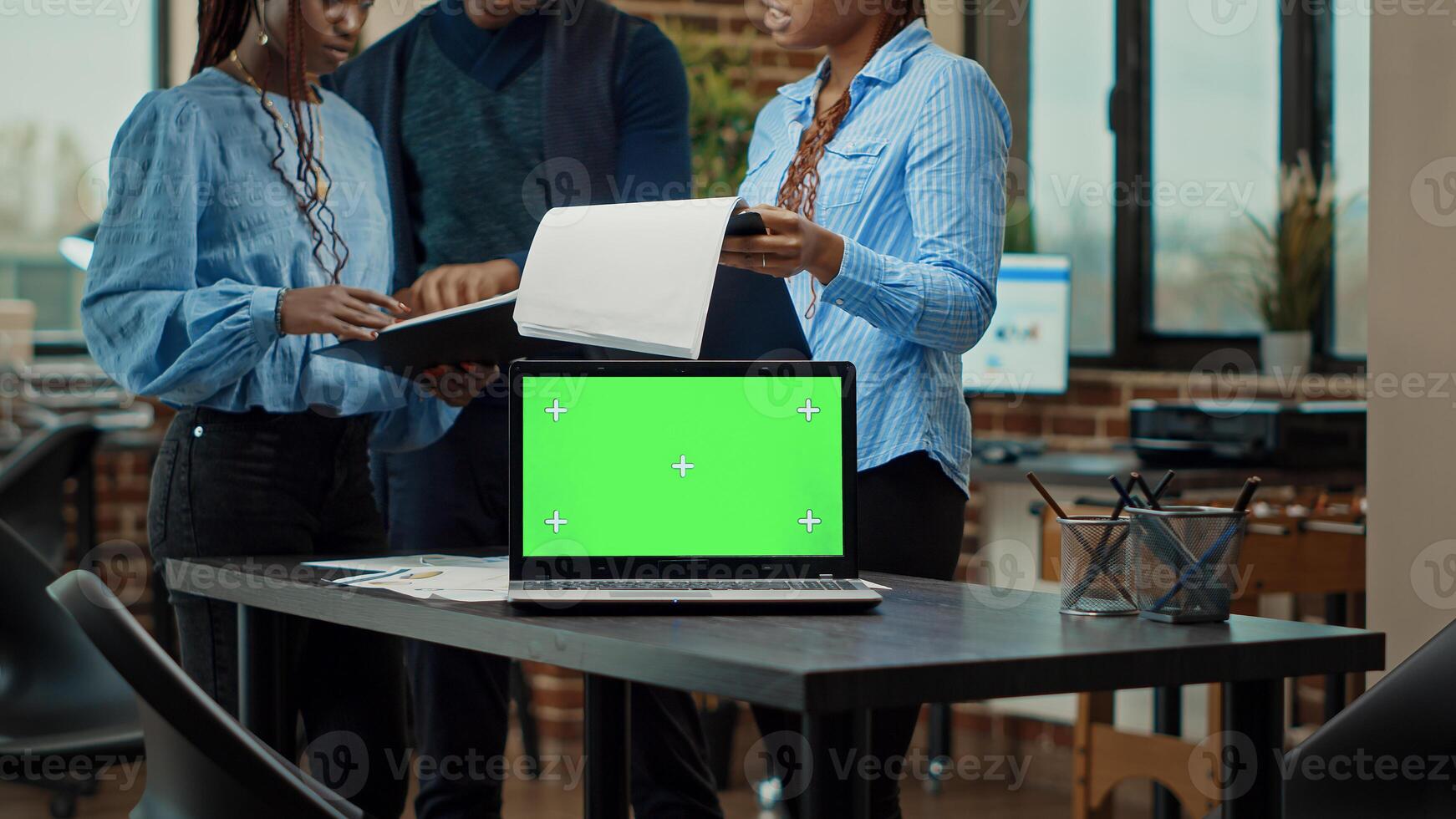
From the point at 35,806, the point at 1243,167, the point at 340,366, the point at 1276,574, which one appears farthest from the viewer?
the point at 1243,167

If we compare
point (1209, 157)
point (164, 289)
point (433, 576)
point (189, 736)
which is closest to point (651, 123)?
point (164, 289)

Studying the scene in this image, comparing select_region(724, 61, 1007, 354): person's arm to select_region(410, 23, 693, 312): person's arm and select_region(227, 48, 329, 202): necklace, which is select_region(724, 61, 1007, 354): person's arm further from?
select_region(227, 48, 329, 202): necklace

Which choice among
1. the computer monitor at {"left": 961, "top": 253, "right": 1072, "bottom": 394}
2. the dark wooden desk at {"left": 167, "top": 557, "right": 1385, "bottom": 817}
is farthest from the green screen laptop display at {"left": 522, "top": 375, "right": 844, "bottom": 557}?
the computer monitor at {"left": 961, "top": 253, "right": 1072, "bottom": 394}

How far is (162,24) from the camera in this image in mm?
4570

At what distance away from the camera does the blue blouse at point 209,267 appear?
6.10 ft

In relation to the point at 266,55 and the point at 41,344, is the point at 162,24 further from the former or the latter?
the point at 266,55

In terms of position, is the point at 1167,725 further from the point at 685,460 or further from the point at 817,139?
the point at 685,460

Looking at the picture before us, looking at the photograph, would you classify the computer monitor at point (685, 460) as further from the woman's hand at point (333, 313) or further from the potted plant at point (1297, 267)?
the potted plant at point (1297, 267)

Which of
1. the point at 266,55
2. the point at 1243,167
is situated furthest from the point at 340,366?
the point at 1243,167

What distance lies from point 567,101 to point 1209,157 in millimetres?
2539

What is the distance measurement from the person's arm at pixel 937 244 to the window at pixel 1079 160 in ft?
8.76

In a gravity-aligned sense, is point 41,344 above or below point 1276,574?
above

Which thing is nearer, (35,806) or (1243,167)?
(35,806)

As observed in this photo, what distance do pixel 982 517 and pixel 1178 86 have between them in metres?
1.32
